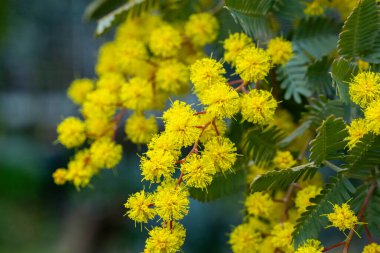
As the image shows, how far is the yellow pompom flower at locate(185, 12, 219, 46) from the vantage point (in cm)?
92

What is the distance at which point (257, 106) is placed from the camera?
71 centimetres

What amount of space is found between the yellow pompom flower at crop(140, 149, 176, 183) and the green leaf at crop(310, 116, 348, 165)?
18 centimetres

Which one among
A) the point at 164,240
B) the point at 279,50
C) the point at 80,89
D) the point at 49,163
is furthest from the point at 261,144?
the point at 49,163

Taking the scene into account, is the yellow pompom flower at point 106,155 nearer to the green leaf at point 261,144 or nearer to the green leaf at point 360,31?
the green leaf at point 261,144

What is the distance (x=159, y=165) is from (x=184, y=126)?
56 mm

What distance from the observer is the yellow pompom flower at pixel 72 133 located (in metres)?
0.96

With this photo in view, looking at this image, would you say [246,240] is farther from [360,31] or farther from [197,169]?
[360,31]

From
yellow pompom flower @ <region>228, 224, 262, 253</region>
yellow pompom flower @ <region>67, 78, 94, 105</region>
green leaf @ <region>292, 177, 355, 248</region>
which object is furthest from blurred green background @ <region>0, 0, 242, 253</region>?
green leaf @ <region>292, 177, 355, 248</region>

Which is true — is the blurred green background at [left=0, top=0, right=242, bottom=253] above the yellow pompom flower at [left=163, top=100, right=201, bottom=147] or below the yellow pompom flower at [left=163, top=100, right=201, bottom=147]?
above

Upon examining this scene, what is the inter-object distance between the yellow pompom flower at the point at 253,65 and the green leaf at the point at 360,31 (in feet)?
0.34

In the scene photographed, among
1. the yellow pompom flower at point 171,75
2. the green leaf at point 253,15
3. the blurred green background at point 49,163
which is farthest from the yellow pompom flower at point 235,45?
the blurred green background at point 49,163

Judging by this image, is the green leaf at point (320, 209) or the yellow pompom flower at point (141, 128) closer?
the green leaf at point (320, 209)

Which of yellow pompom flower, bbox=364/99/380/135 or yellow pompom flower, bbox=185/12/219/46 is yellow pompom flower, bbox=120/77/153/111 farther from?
yellow pompom flower, bbox=364/99/380/135

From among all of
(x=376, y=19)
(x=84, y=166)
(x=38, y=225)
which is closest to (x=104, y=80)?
(x=84, y=166)
